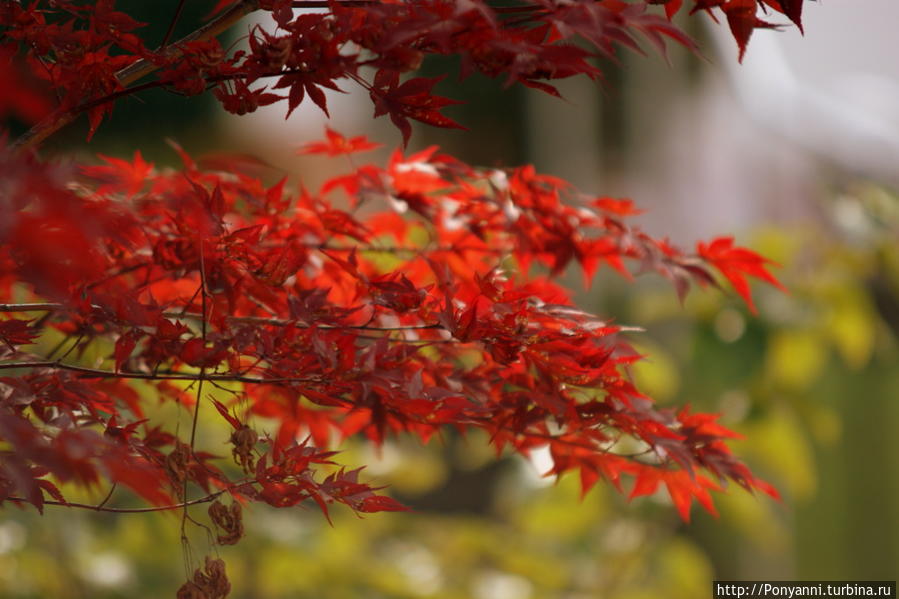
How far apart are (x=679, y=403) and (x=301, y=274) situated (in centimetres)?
167

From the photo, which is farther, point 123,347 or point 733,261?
point 733,261

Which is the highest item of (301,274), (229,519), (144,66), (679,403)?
(144,66)

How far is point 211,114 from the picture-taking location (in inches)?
168

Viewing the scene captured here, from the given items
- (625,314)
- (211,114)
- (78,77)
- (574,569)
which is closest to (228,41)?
(211,114)

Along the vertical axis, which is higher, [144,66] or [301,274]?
[144,66]

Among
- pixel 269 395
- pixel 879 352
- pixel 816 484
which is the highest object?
pixel 269 395

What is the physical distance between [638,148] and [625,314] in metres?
0.79

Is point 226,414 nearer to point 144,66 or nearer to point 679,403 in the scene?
point 144,66

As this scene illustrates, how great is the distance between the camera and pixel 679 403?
8.00 ft

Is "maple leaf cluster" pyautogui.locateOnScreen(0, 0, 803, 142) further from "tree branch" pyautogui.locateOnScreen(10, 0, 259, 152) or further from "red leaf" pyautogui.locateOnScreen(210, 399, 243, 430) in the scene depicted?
"red leaf" pyautogui.locateOnScreen(210, 399, 243, 430)

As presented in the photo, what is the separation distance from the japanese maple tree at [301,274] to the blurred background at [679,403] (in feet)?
0.36

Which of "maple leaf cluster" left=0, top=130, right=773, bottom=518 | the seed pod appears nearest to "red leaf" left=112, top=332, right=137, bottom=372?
"maple leaf cluster" left=0, top=130, right=773, bottom=518

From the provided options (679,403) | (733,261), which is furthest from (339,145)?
(679,403)

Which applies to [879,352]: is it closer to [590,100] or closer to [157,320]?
[590,100]
